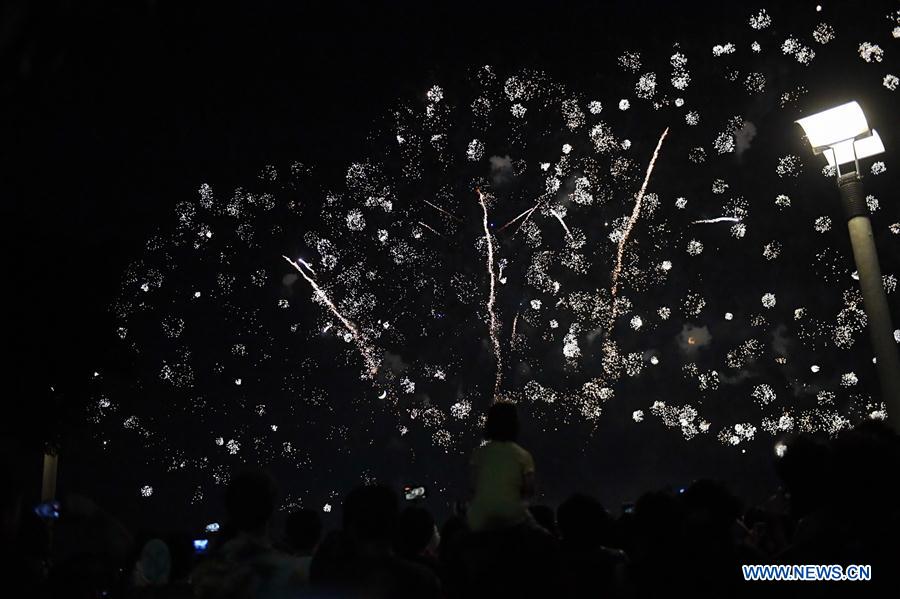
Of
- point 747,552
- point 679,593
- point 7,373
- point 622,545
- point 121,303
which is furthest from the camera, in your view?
point 121,303

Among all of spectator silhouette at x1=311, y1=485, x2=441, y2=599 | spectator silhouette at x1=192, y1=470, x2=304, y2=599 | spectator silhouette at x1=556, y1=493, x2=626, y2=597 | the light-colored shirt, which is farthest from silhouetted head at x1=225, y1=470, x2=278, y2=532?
spectator silhouette at x1=556, y1=493, x2=626, y2=597

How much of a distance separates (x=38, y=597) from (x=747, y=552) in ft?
11.4

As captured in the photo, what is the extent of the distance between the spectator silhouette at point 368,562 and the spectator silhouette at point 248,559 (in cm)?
30

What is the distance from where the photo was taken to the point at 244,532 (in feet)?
12.9

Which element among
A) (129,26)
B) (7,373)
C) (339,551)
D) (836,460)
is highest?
(7,373)

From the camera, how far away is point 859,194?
7.44 metres

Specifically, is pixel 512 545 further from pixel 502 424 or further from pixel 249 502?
pixel 249 502

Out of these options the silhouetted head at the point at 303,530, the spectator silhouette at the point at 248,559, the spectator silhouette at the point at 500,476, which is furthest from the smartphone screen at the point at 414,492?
the spectator silhouette at the point at 248,559

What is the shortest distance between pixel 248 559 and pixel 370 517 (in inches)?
29.6

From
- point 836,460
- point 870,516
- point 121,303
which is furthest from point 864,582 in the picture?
Answer: point 121,303

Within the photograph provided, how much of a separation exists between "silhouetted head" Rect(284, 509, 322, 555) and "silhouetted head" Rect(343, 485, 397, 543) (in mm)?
2513

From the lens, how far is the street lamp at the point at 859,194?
6809 millimetres

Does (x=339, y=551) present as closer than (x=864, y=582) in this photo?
No

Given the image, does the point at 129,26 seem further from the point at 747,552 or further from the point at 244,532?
the point at 747,552
